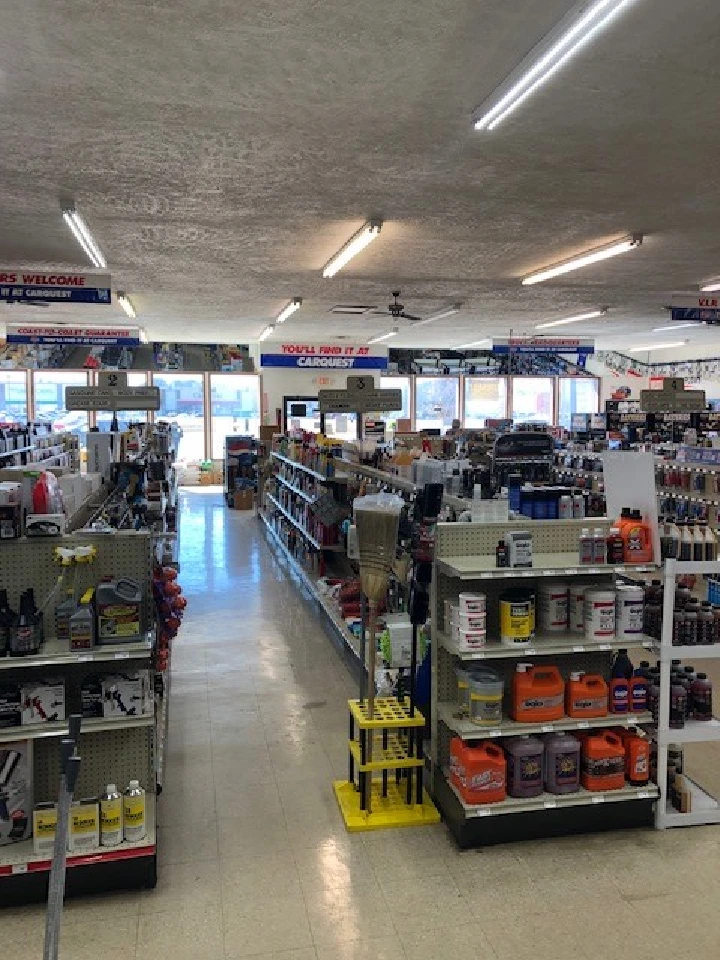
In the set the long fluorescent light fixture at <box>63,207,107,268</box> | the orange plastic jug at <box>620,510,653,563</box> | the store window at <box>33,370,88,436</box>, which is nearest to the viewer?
the orange plastic jug at <box>620,510,653,563</box>

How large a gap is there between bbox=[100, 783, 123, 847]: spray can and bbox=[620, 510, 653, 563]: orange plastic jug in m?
2.72

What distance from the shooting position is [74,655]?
3.25 m

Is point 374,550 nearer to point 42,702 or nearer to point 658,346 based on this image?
point 42,702

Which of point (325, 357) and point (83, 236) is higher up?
point (325, 357)

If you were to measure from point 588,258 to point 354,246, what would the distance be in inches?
112

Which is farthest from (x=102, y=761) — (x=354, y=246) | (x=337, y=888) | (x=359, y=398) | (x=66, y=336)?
(x=66, y=336)

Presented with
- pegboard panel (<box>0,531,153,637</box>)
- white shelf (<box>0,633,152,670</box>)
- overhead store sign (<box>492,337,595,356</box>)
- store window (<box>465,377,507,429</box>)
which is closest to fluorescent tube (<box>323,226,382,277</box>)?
pegboard panel (<box>0,531,153,637</box>)

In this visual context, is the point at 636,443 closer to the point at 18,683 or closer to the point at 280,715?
the point at 280,715

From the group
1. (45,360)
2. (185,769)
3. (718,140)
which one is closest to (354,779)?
(185,769)

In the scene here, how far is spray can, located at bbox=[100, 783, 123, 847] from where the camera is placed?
3.29m

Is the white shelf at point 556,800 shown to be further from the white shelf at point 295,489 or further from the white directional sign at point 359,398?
the white shelf at point 295,489

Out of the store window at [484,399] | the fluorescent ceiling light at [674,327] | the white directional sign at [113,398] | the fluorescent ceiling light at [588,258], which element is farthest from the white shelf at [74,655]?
the store window at [484,399]

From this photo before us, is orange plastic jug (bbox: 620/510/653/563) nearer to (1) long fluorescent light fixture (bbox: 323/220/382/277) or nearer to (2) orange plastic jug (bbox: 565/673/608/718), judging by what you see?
(2) orange plastic jug (bbox: 565/673/608/718)

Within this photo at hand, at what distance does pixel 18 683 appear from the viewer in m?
3.35
